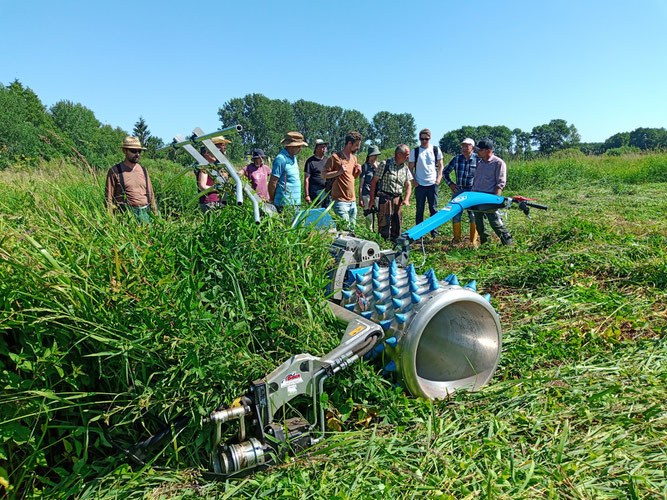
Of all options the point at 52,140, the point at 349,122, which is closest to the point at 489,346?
the point at 52,140

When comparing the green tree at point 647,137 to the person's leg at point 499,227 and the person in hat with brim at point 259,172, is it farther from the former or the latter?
the person in hat with brim at point 259,172

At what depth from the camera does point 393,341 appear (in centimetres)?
248

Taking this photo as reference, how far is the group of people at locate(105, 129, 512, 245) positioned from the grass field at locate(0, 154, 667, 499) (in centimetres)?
239

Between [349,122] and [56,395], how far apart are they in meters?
105

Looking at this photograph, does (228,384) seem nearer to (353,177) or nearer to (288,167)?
(288,167)

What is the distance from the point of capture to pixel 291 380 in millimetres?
2162

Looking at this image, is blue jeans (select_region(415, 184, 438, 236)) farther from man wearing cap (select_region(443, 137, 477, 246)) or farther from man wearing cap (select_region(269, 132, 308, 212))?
man wearing cap (select_region(269, 132, 308, 212))

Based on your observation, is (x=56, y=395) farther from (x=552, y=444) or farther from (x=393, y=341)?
(x=552, y=444)

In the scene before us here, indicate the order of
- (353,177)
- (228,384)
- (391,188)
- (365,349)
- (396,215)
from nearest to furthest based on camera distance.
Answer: (228,384), (365,349), (353,177), (391,188), (396,215)

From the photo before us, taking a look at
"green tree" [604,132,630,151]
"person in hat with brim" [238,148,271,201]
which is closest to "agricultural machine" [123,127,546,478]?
"person in hat with brim" [238,148,271,201]

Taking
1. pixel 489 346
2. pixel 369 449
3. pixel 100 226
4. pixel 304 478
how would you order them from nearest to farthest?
pixel 304 478 → pixel 369 449 → pixel 100 226 → pixel 489 346

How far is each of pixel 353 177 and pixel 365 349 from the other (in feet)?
15.2

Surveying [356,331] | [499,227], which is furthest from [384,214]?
[356,331]

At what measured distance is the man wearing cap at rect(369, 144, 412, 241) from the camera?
7.40 metres
